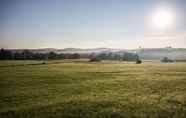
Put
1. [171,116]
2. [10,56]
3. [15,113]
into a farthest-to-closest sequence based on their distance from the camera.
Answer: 1. [10,56]
2. [15,113]
3. [171,116]

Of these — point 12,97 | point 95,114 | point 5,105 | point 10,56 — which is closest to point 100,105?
point 95,114

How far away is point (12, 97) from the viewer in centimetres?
1830

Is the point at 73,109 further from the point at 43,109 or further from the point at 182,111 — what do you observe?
the point at 182,111

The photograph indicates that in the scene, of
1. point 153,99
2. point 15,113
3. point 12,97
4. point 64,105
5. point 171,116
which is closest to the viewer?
point 171,116

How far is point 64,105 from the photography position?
15.3m

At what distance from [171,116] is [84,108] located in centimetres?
571

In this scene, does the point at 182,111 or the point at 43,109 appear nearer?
the point at 182,111

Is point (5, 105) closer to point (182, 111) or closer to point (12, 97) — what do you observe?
point (12, 97)

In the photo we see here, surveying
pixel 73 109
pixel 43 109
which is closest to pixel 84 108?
pixel 73 109

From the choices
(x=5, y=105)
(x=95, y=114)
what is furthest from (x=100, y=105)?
(x=5, y=105)

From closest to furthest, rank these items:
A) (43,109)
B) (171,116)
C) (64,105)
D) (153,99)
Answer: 1. (171,116)
2. (43,109)
3. (64,105)
4. (153,99)

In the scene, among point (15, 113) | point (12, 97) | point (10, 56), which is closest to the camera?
point (15, 113)

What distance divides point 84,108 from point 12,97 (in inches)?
302

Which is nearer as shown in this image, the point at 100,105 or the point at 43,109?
the point at 43,109
